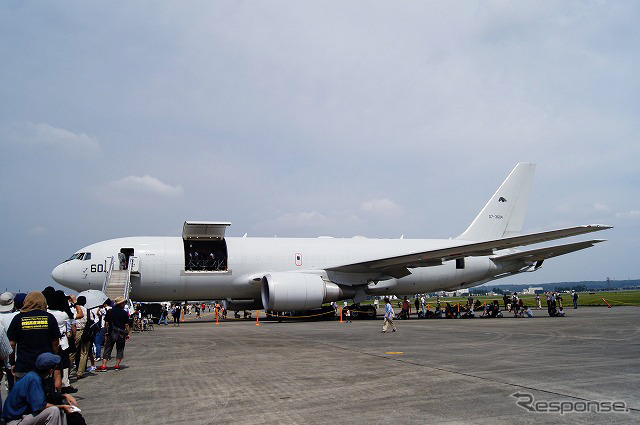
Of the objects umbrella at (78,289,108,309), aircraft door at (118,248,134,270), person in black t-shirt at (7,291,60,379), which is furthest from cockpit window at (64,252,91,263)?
person in black t-shirt at (7,291,60,379)

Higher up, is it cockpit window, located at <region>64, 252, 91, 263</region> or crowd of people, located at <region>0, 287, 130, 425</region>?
cockpit window, located at <region>64, 252, 91, 263</region>

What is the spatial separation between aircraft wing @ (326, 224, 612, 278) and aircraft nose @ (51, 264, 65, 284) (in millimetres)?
12678

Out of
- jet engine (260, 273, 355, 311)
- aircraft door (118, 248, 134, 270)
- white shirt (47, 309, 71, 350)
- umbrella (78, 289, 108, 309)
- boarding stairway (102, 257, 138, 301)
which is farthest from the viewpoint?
aircraft door (118, 248, 134, 270)

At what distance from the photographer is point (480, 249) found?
23.5 meters

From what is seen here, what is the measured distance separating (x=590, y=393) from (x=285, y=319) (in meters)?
20.8

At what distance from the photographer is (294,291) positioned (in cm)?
2264

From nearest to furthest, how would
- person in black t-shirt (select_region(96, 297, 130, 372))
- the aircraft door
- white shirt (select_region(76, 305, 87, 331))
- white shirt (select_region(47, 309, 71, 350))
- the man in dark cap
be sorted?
1. the man in dark cap
2. white shirt (select_region(47, 309, 71, 350))
3. white shirt (select_region(76, 305, 87, 331))
4. person in black t-shirt (select_region(96, 297, 130, 372))
5. the aircraft door

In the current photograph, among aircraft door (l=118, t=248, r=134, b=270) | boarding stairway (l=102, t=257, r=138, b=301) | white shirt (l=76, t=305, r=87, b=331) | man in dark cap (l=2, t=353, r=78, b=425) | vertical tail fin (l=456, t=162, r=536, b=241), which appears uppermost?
vertical tail fin (l=456, t=162, r=536, b=241)

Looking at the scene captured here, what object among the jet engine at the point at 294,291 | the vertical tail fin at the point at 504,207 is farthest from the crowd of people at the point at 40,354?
the vertical tail fin at the point at 504,207

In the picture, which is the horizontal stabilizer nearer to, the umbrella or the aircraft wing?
the aircraft wing

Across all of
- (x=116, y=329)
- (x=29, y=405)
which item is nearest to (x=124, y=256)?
(x=116, y=329)

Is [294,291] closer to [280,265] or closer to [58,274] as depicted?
[280,265]

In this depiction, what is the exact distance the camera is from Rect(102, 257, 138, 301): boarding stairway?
2099 centimetres

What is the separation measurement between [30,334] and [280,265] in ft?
64.1
